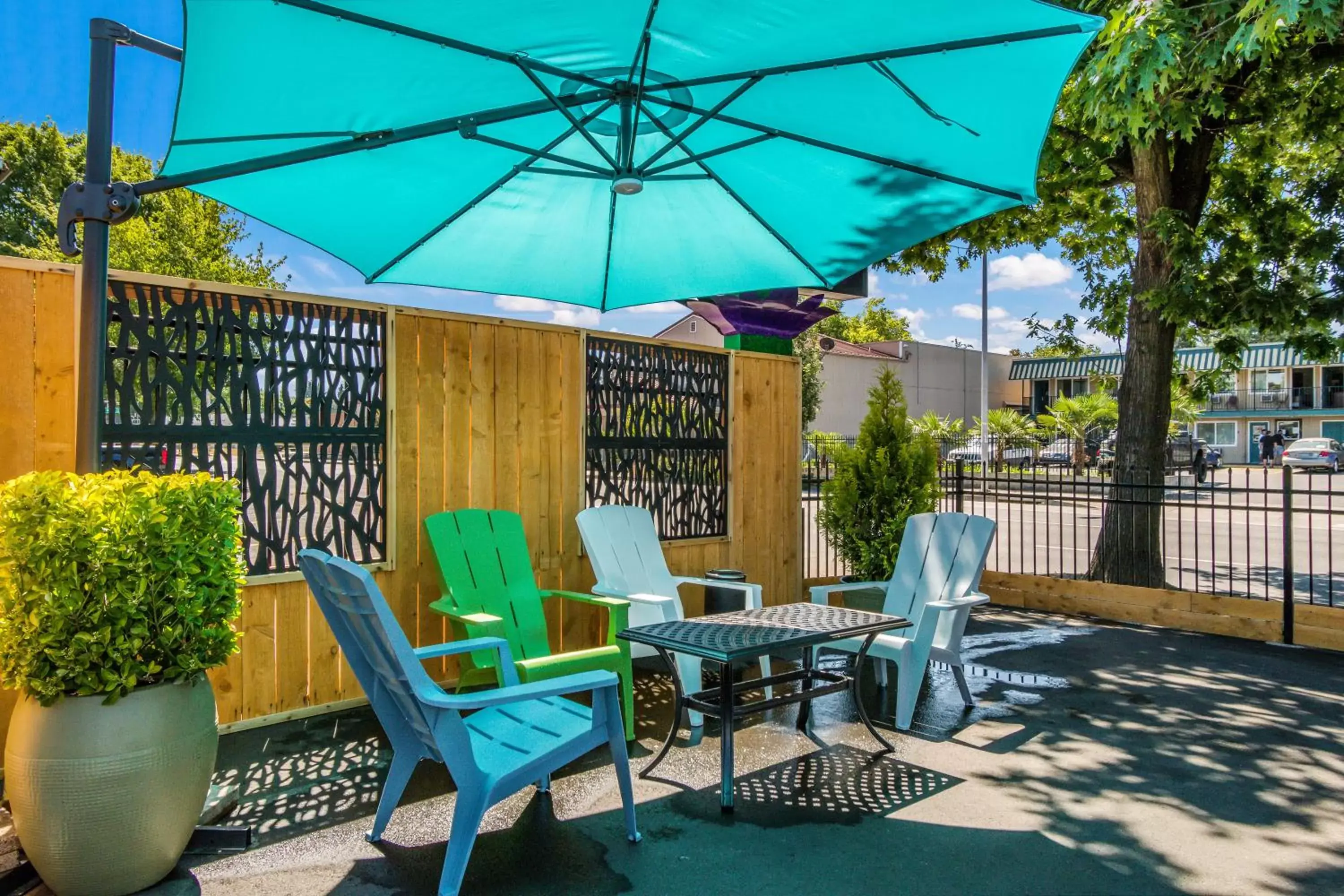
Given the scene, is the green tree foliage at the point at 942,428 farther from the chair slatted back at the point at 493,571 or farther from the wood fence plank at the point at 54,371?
the wood fence plank at the point at 54,371

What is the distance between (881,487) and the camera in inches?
250

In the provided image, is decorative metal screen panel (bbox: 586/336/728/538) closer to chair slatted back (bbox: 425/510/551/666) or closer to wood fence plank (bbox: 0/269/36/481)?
chair slatted back (bbox: 425/510/551/666)

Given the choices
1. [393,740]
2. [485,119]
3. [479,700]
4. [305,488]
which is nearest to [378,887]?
[393,740]

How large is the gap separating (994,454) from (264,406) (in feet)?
84.3

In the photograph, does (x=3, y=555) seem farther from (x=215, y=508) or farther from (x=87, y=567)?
(x=215, y=508)

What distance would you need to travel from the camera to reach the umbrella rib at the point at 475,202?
151 inches

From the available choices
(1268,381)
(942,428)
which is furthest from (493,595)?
(1268,381)

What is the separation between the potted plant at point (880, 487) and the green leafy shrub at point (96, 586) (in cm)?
474

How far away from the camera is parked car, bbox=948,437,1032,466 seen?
25484mm

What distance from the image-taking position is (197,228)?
18047mm

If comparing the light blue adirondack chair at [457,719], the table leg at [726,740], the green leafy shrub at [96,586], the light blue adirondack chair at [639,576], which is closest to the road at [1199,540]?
the light blue adirondack chair at [639,576]

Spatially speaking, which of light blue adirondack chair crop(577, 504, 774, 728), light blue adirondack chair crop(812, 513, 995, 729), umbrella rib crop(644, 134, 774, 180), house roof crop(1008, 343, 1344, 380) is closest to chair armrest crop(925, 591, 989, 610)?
light blue adirondack chair crop(812, 513, 995, 729)

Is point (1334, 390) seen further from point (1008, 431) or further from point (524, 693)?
point (524, 693)

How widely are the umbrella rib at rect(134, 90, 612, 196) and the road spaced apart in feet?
14.5
